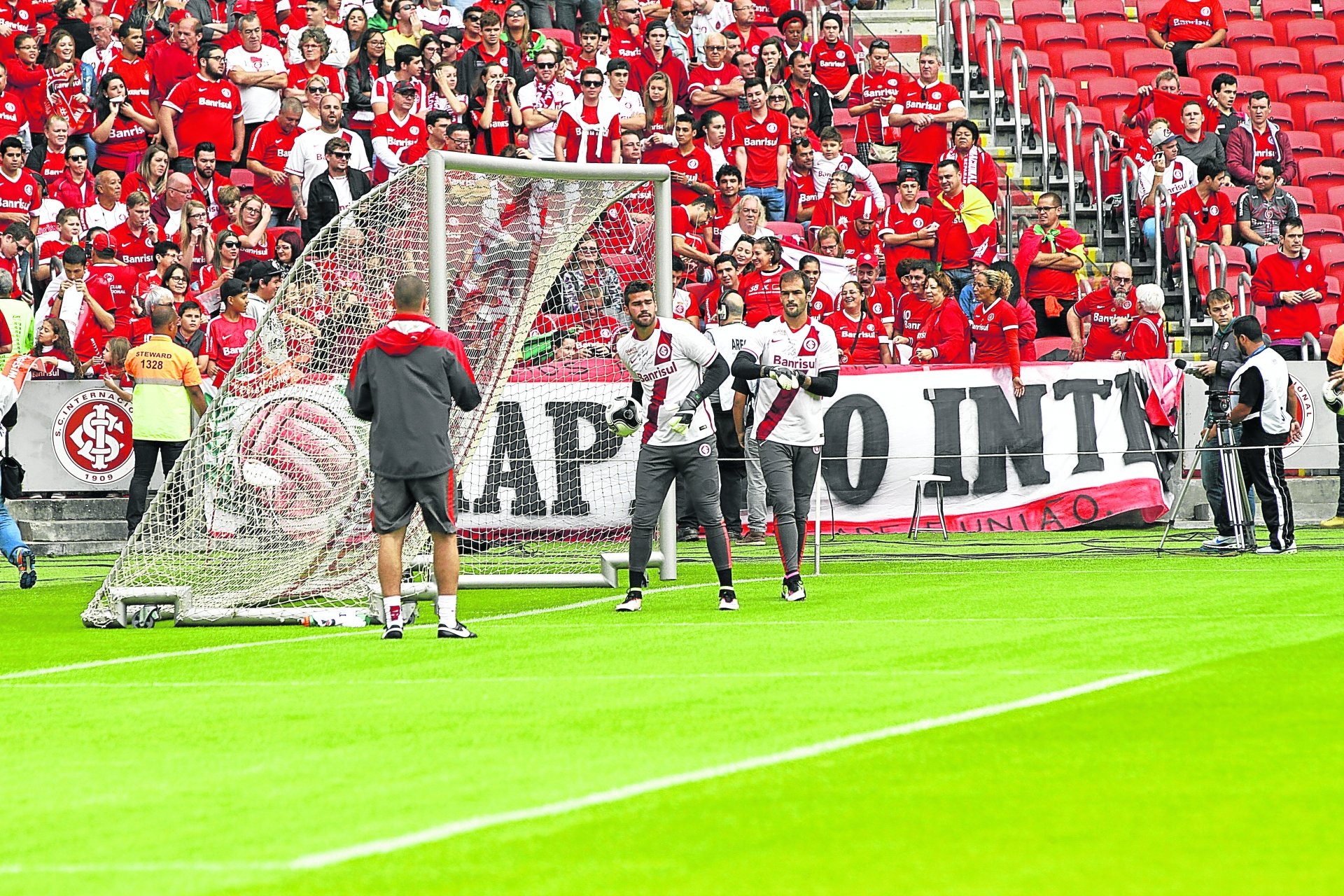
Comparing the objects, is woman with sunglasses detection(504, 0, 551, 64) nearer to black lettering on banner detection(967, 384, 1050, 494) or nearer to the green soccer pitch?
black lettering on banner detection(967, 384, 1050, 494)

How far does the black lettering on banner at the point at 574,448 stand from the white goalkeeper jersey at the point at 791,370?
3.14 m

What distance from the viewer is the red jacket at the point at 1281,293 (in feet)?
64.6

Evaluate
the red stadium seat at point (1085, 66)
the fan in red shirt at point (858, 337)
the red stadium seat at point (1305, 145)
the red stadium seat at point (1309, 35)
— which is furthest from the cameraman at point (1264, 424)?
the red stadium seat at point (1309, 35)

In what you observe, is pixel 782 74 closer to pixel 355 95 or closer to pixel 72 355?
pixel 355 95

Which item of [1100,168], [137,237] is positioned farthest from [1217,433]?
[137,237]

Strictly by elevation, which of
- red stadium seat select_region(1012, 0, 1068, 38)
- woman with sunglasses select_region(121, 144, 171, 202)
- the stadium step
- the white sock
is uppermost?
red stadium seat select_region(1012, 0, 1068, 38)

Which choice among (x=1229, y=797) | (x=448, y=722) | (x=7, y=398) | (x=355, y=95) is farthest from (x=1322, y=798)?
(x=355, y=95)

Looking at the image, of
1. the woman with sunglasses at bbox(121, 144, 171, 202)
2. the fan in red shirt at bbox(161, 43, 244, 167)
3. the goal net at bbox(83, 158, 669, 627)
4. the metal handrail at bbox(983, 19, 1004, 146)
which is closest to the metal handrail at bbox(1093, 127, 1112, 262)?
the metal handrail at bbox(983, 19, 1004, 146)

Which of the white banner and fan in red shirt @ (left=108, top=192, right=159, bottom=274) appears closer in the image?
the white banner

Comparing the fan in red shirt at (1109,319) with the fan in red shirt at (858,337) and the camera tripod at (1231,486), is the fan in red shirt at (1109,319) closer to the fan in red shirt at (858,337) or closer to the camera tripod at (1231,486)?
the fan in red shirt at (858,337)

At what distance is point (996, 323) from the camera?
1831cm

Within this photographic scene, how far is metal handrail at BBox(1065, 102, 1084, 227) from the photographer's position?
2211 centimetres

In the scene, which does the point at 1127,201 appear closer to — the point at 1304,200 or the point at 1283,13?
the point at 1304,200

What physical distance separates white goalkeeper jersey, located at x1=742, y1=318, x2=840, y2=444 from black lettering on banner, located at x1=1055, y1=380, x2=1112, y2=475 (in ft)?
19.6
